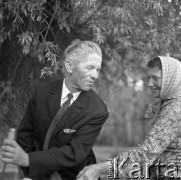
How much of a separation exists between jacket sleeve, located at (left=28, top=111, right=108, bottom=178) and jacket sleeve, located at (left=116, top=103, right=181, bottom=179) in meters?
0.29

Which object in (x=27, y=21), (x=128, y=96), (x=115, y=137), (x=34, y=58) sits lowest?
(x=115, y=137)

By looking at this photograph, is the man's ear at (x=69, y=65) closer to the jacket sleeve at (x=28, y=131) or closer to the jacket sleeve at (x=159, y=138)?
the jacket sleeve at (x=28, y=131)

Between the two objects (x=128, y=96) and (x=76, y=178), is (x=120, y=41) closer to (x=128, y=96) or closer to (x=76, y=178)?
(x=76, y=178)

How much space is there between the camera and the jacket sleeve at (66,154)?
131 inches

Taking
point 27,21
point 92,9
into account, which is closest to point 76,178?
point 92,9

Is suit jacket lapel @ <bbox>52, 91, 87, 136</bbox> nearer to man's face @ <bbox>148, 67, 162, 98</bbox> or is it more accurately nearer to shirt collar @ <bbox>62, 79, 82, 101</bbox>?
shirt collar @ <bbox>62, 79, 82, 101</bbox>

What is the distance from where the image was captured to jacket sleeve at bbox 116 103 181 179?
3375 millimetres

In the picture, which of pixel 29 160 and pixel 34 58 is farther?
pixel 34 58

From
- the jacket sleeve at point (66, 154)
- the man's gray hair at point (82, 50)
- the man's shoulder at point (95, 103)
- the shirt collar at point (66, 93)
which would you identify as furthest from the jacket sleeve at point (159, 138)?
the man's gray hair at point (82, 50)

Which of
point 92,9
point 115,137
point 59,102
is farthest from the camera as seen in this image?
point 115,137

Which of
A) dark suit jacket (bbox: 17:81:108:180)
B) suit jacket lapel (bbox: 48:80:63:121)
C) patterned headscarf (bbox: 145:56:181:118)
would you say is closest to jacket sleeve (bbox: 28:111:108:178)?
dark suit jacket (bbox: 17:81:108:180)

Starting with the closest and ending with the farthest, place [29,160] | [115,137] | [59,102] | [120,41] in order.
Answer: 1. [29,160]
2. [59,102]
3. [120,41]
4. [115,137]

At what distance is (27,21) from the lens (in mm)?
5215

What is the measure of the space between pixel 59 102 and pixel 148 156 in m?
0.79
